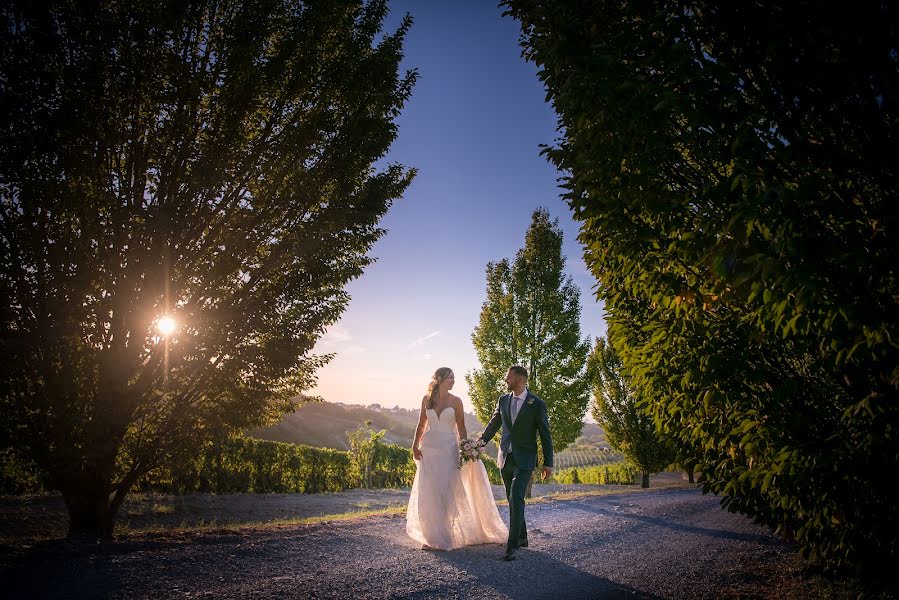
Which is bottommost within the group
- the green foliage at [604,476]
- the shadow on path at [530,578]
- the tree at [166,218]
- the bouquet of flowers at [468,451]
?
the green foliage at [604,476]

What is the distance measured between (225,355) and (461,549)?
4.50 meters

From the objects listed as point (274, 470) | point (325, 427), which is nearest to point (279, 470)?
point (274, 470)

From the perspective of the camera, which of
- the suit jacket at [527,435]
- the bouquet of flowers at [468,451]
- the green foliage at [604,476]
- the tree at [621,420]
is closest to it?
the suit jacket at [527,435]

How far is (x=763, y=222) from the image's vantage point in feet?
7.58

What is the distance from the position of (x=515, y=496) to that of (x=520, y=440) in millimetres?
704

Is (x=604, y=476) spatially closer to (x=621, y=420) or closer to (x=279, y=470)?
(x=621, y=420)

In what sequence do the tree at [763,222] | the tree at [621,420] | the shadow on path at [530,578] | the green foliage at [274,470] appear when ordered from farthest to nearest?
the tree at [621,420] < the green foliage at [274,470] < the shadow on path at [530,578] < the tree at [763,222]

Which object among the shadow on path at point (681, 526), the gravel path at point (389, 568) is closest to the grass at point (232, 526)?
the gravel path at point (389, 568)

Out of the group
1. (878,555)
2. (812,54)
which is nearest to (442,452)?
(878,555)

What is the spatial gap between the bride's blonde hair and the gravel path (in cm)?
194

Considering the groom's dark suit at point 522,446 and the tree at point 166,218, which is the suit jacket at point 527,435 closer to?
the groom's dark suit at point 522,446

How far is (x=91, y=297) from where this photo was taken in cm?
607

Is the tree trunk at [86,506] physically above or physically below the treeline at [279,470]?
above

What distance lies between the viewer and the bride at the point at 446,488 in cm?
Result: 594
